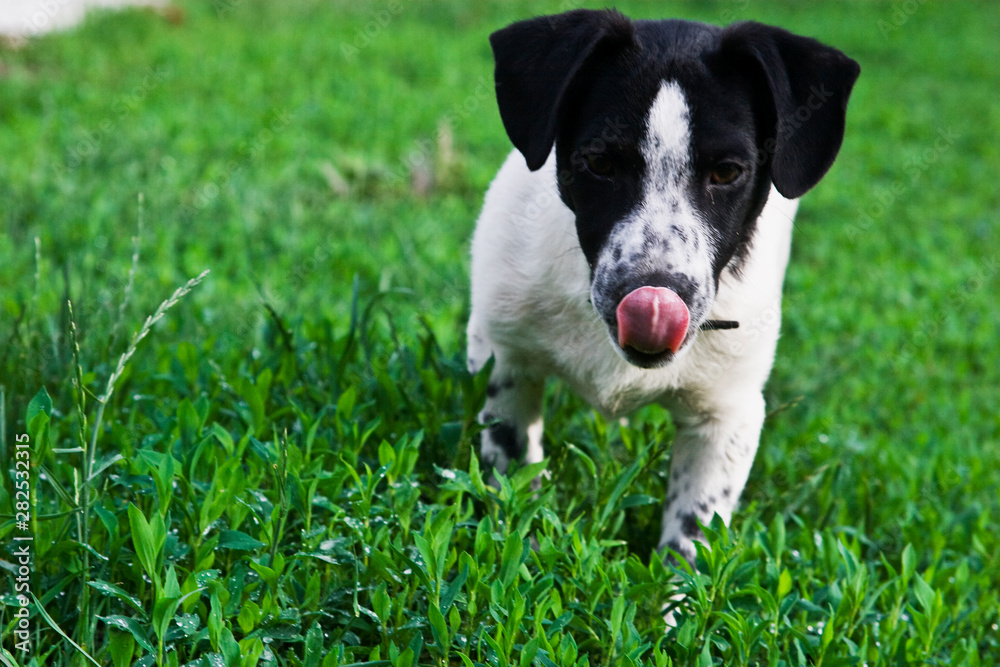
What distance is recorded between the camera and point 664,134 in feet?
7.54

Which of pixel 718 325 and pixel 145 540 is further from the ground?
pixel 718 325

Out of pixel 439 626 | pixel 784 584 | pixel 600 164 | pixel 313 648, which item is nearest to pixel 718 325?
pixel 600 164

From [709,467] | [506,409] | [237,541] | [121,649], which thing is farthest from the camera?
[506,409]

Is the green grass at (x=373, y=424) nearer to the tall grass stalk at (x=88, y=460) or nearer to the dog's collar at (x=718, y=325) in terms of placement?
the tall grass stalk at (x=88, y=460)

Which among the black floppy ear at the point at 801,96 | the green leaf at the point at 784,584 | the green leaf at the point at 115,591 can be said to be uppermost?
the black floppy ear at the point at 801,96

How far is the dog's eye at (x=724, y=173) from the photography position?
7.72 feet

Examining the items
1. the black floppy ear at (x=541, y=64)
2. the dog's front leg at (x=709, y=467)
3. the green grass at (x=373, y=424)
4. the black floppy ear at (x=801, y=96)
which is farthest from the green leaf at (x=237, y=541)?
the black floppy ear at (x=801, y=96)

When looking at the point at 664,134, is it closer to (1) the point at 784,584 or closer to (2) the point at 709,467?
(2) the point at 709,467

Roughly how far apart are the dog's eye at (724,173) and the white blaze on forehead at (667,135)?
9 centimetres

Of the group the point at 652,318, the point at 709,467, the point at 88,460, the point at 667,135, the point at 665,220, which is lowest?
the point at 709,467

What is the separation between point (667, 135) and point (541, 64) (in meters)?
0.38

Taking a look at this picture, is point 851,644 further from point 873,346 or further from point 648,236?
point 873,346

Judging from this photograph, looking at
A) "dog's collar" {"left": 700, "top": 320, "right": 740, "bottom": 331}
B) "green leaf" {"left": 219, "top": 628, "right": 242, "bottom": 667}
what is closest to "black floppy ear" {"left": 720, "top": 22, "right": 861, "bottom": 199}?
"dog's collar" {"left": 700, "top": 320, "right": 740, "bottom": 331}

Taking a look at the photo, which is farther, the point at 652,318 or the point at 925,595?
the point at 925,595
